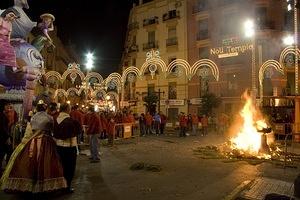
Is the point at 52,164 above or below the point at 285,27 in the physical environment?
below

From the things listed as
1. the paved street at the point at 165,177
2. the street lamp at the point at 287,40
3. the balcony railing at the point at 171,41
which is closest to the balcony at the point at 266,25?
the street lamp at the point at 287,40

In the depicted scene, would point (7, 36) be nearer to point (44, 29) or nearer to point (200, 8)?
point (44, 29)

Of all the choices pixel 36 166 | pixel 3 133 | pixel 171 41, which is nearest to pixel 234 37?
pixel 171 41

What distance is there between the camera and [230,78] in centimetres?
3753

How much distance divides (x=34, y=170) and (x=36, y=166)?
9cm

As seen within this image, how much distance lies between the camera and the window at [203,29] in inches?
1571

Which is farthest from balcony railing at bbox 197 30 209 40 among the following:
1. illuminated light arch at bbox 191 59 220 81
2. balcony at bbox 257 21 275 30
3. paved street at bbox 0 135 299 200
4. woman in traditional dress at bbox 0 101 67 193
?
woman in traditional dress at bbox 0 101 67 193

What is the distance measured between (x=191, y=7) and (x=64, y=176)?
119 ft

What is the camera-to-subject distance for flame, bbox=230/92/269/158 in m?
14.8

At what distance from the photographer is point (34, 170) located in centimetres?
707

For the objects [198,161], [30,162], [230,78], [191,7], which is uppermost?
[191,7]

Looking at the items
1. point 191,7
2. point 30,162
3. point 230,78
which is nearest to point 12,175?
point 30,162

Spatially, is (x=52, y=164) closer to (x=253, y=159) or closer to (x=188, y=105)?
(x=253, y=159)

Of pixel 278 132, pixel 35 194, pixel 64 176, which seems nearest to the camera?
pixel 35 194
